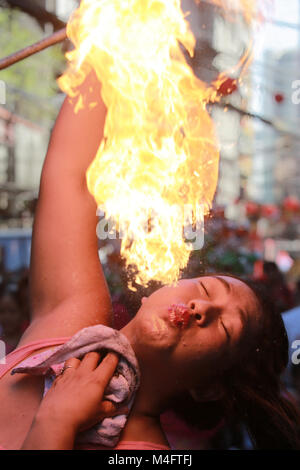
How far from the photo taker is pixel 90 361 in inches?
49.3

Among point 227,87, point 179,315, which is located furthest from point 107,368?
point 227,87

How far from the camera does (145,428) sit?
1357 mm

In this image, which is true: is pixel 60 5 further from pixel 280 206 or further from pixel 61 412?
pixel 280 206

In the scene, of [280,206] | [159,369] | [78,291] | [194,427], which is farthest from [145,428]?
[280,206]

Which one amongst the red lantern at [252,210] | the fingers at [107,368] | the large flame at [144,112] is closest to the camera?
the fingers at [107,368]

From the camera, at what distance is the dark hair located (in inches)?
57.8

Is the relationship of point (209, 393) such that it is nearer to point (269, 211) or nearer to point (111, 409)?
point (111, 409)

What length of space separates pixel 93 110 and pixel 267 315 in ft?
3.08

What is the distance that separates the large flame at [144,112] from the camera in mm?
1580

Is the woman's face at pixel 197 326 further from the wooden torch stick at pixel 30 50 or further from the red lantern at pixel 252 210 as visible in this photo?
the red lantern at pixel 252 210

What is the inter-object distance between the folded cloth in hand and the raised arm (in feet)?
0.53

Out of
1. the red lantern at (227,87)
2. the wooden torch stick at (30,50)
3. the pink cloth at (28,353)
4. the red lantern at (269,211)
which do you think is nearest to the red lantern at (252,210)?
the red lantern at (269,211)

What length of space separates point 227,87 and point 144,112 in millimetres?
326

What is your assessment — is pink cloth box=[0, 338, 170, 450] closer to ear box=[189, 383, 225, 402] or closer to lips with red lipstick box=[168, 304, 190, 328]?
ear box=[189, 383, 225, 402]
